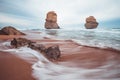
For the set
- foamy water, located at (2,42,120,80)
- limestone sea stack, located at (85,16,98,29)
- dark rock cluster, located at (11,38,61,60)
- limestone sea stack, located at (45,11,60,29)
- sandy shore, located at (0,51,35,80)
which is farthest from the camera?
limestone sea stack, located at (85,16,98,29)

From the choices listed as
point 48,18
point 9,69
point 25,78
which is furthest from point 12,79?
point 48,18

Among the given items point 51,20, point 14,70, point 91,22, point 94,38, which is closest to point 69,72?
point 14,70

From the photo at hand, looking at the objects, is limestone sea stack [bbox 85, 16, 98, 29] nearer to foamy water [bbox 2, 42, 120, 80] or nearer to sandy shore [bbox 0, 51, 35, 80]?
foamy water [bbox 2, 42, 120, 80]

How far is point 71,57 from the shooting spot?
3.48m

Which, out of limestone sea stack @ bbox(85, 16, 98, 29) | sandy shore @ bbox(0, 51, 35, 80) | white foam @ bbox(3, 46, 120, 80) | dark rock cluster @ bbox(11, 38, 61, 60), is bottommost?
white foam @ bbox(3, 46, 120, 80)

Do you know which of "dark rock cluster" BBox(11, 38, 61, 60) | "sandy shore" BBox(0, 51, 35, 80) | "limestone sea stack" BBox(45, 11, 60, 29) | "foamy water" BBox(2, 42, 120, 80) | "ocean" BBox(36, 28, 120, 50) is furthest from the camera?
"limestone sea stack" BBox(45, 11, 60, 29)

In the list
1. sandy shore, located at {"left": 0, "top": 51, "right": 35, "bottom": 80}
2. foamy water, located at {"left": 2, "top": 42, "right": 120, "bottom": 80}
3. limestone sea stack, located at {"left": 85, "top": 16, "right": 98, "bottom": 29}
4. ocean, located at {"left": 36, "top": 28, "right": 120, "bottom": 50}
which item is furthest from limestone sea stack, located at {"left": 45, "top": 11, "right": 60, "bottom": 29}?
sandy shore, located at {"left": 0, "top": 51, "right": 35, "bottom": 80}

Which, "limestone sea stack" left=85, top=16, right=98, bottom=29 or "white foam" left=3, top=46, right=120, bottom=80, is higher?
"limestone sea stack" left=85, top=16, right=98, bottom=29

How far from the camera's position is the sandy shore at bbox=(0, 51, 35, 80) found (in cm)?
195

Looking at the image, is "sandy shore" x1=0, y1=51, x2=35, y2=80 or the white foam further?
the white foam

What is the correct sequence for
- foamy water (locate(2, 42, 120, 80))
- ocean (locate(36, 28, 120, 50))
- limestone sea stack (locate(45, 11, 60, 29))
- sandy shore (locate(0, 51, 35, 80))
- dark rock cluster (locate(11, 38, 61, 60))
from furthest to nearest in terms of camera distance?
limestone sea stack (locate(45, 11, 60, 29))
ocean (locate(36, 28, 120, 50))
dark rock cluster (locate(11, 38, 61, 60))
foamy water (locate(2, 42, 120, 80))
sandy shore (locate(0, 51, 35, 80))

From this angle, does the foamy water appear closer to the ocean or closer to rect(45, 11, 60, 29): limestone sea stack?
the ocean

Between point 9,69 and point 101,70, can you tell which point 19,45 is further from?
point 101,70

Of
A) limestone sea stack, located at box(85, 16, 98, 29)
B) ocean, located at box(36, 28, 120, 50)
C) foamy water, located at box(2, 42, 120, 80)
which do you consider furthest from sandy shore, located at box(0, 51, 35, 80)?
limestone sea stack, located at box(85, 16, 98, 29)
